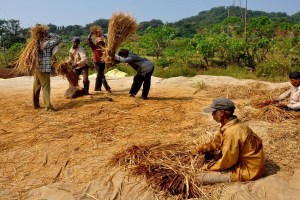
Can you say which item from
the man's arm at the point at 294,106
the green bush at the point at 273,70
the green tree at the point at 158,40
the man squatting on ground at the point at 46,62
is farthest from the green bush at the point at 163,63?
the man's arm at the point at 294,106

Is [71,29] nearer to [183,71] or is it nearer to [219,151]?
[183,71]

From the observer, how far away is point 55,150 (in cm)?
518

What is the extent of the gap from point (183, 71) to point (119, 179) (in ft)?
25.2

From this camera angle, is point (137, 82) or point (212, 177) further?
point (137, 82)

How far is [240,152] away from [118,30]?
4661 mm

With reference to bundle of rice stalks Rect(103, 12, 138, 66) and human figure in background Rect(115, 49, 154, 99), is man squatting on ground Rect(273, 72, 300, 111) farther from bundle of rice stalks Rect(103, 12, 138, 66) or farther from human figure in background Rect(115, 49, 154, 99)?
bundle of rice stalks Rect(103, 12, 138, 66)

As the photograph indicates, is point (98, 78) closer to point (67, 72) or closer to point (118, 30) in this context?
point (67, 72)

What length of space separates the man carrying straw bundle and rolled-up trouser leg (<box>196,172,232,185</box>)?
3921 mm

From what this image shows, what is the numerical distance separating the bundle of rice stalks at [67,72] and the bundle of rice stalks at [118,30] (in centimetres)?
85

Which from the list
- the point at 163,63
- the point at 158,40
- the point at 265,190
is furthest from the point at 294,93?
the point at 158,40

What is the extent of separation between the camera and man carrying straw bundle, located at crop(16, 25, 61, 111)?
691 cm

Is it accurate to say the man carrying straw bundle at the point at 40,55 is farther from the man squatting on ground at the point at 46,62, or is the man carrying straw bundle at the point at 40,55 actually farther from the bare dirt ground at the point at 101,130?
the bare dirt ground at the point at 101,130

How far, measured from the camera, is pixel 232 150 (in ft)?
12.1

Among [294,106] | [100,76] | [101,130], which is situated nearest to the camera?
[101,130]
